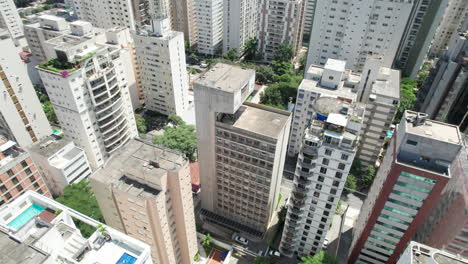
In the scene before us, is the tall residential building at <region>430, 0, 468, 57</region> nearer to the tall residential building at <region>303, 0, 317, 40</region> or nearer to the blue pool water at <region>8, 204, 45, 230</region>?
the tall residential building at <region>303, 0, 317, 40</region>

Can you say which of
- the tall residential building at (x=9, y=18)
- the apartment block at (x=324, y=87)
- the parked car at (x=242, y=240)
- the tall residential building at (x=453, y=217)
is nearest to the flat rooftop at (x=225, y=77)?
the apartment block at (x=324, y=87)

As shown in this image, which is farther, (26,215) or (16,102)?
(16,102)

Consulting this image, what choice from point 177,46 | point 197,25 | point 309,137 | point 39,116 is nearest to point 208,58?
point 197,25

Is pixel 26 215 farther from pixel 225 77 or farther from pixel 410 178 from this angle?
pixel 410 178

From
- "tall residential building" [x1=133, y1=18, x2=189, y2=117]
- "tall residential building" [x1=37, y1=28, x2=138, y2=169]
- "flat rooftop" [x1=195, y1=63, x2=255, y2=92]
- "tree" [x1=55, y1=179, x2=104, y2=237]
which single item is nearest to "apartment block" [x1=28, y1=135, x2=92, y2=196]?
"tree" [x1=55, y1=179, x2=104, y2=237]

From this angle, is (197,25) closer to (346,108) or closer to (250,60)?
(250,60)

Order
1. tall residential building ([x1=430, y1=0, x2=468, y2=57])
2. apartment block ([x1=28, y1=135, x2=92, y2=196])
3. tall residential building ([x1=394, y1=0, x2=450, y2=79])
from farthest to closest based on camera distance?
tall residential building ([x1=430, y1=0, x2=468, y2=57]) < tall residential building ([x1=394, y1=0, x2=450, y2=79]) < apartment block ([x1=28, y1=135, x2=92, y2=196])

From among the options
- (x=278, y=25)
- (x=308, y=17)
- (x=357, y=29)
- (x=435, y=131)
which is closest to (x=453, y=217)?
(x=435, y=131)
